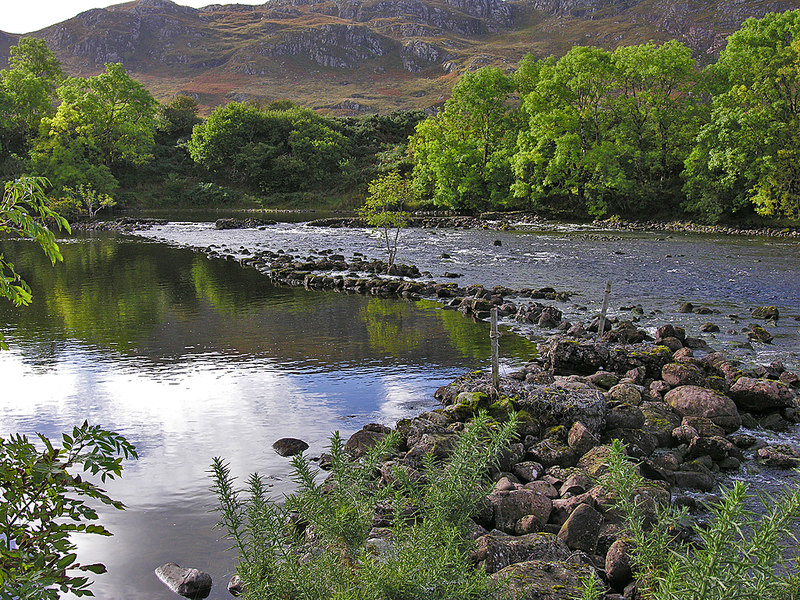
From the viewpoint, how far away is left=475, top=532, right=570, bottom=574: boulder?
5656mm

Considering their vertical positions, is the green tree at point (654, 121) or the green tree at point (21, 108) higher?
the green tree at point (21, 108)

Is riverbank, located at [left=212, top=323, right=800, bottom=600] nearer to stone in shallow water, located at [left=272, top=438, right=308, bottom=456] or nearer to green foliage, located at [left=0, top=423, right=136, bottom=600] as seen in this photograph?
stone in shallow water, located at [left=272, top=438, right=308, bottom=456]

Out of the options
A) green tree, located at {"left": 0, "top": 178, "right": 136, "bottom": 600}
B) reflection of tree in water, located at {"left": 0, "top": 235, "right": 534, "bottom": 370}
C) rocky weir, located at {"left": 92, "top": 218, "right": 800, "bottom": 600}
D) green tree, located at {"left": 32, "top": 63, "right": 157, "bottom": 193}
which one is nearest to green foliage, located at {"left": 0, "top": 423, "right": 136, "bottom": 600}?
green tree, located at {"left": 0, "top": 178, "right": 136, "bottom": 600}

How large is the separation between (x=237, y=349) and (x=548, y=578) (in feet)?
40.0

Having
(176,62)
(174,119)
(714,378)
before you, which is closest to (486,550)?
(714,378)

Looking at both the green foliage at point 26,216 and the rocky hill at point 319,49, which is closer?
the green foliage at point 26,216

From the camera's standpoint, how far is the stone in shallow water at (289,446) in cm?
964

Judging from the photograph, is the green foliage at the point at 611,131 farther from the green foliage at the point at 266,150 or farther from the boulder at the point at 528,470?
the boulder at the point at 528,470

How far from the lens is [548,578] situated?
16.6 feet

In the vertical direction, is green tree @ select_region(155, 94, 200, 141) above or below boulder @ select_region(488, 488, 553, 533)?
above

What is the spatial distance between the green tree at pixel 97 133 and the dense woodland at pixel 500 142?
0.68ft

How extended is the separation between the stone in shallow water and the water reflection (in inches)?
8.4

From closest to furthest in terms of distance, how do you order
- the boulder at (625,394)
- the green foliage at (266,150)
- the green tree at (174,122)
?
1. the boulder at (625,394)
2. the green foliage at (266,150)
3. the green tree at (174,122)

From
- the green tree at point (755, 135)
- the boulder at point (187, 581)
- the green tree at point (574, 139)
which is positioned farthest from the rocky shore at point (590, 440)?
the green tree at point (574, 139)
